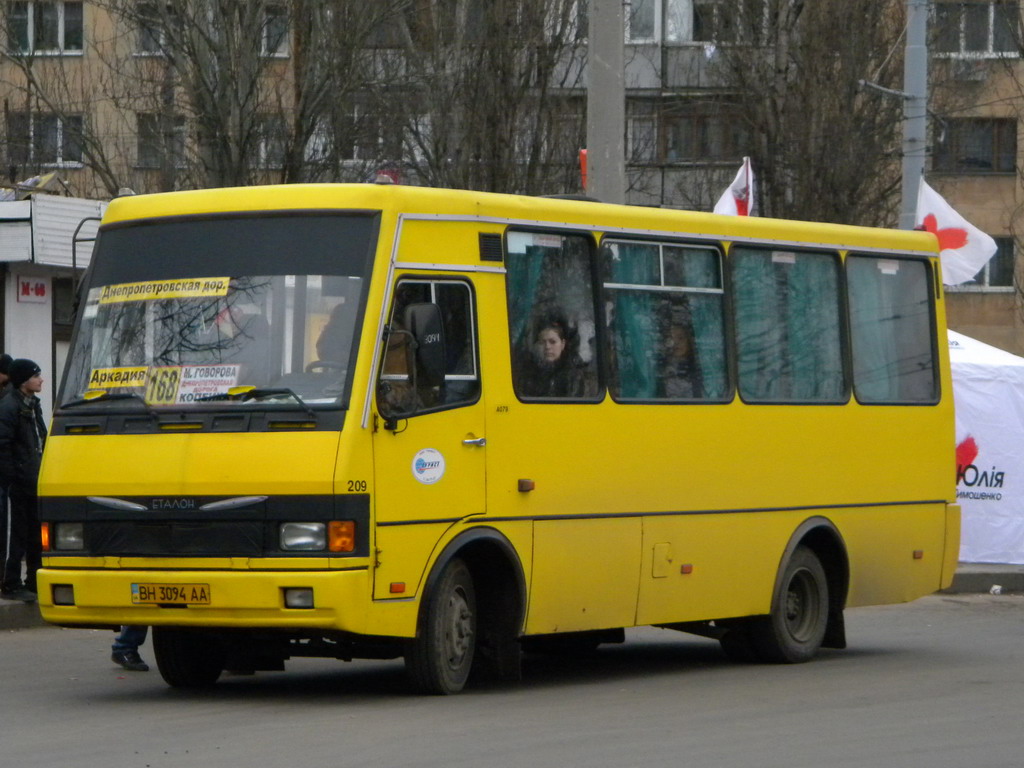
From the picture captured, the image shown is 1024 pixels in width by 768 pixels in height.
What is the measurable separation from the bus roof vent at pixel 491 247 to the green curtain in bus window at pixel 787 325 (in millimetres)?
2329

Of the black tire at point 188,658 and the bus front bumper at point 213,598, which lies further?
the black tire at point 188,658

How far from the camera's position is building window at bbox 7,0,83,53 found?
36.4 meters

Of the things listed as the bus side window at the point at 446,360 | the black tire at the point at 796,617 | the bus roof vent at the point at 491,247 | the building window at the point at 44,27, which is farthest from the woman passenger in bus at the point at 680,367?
the building window at the point at 44,27

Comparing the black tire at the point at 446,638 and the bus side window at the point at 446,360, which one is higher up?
the bus side window at the point at 446,360

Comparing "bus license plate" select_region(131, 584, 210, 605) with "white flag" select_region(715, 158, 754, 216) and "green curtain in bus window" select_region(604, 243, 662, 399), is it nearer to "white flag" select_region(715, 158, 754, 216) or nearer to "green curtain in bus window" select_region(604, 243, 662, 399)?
"green curtain in bus window" select_region(604, 243, 662, 399)

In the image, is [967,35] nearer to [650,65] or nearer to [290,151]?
[650,65]

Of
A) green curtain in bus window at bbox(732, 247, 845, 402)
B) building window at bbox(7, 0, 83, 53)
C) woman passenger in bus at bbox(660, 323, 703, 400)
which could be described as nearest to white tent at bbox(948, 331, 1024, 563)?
Answer: green curtain in bus window at bbox(732, 247, 845, 402)

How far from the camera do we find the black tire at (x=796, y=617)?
13367mm

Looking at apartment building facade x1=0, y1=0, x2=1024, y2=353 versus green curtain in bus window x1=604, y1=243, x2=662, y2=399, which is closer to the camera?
green curtain in bus window x1=604, y1=243, x2=662, y2=399

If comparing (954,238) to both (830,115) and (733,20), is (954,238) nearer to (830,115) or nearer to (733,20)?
(830,115)

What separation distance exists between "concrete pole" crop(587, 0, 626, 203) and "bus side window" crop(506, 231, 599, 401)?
4.72 m

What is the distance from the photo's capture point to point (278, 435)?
33.7 feet

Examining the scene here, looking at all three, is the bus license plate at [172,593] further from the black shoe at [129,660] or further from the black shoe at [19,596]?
the black shoe at [19,596]

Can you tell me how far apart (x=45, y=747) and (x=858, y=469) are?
6489mm
